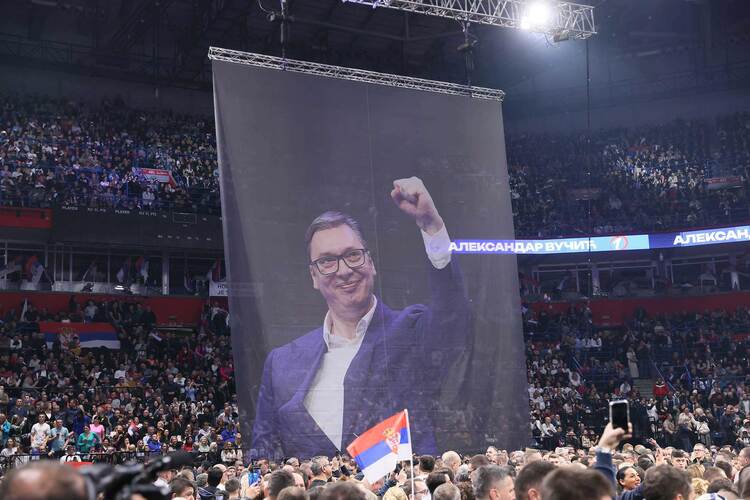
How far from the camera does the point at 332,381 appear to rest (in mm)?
20672

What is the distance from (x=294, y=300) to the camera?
20.8 metres

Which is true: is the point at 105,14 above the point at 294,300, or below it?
above

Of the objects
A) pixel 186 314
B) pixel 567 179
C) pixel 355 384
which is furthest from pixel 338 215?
pixel 567 179

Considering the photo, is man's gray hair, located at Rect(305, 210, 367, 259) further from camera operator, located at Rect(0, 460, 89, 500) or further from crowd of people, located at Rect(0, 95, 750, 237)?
camera operator, located at Rect(0, 460, 89, 500)

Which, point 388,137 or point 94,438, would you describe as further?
point 388,137

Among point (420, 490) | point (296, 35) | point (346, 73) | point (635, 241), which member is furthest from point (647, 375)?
point (420, 490)

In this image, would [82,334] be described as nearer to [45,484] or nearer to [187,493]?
[187,493]

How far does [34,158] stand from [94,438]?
Result: 39.2ft

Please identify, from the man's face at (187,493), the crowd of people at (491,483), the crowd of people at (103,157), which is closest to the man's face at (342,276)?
the crowd of people at (103,157)

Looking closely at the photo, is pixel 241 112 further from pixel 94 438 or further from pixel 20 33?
pixel 20 33

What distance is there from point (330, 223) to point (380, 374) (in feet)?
12.2

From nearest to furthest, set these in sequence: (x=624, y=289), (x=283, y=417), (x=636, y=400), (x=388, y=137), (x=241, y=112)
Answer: (x=283, y=417) < (x=241, y=112) < (x=388, y=137) < (x=636, y=400) < (x=624, y=289)

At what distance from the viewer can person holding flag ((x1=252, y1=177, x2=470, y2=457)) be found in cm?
2008

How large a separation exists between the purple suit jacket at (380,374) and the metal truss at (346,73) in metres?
4.69
